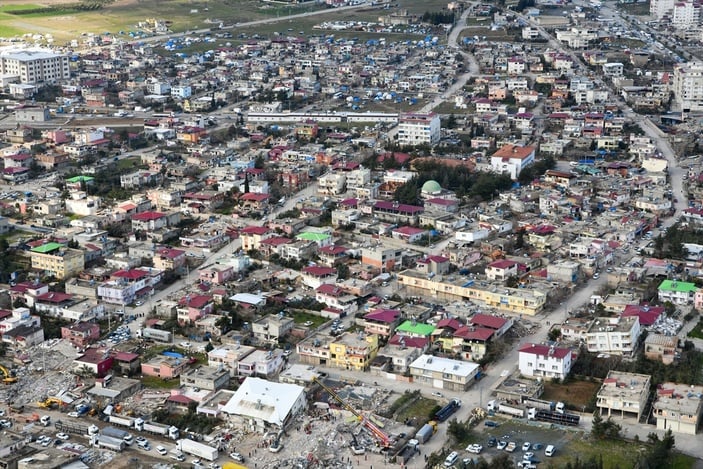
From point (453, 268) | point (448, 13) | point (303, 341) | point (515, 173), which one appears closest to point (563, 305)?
point (453, 268)

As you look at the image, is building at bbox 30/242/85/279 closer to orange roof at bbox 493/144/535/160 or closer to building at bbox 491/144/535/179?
building at bbox 491/144/535/179

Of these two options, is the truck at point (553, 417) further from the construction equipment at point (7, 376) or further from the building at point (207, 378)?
the construction equipment at point (7, 376)

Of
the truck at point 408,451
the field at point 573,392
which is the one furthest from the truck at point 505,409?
the truck at point 408,451

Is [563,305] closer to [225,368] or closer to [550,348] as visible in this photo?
[550,348]

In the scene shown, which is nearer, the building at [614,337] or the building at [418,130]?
the building at [614,337]

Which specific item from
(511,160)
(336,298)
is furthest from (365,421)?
(511,160)

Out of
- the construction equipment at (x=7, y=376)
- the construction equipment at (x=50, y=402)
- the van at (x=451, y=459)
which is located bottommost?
the construction equipment at (x=7, y=376)
